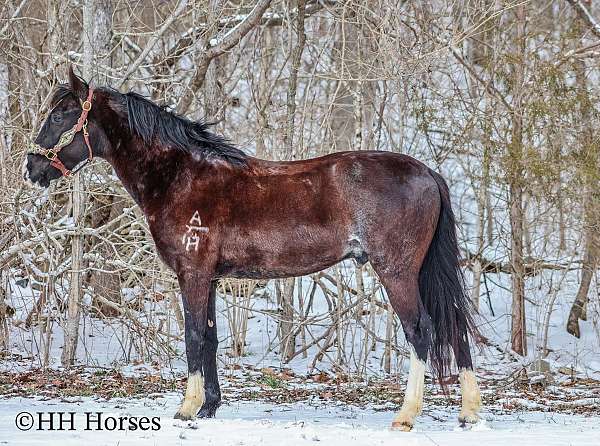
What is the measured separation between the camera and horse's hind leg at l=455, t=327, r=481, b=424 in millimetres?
5719

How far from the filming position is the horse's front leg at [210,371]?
5.87m

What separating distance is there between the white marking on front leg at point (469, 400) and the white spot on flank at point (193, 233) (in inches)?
82.4

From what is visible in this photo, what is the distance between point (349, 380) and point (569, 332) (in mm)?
4631

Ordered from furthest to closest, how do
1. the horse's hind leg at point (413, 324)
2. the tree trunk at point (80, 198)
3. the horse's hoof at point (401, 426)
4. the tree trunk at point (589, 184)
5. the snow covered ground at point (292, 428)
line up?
1. the tree trunk at point (589, 184)
2. the tree trunk at point (80, 198)
3. the horse's hind leg at point (413, 324)
4. the horse's hoof at point (401, 426)
5. the snow covered ground at point (292, 428)

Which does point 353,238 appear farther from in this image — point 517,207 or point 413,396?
point 517,207

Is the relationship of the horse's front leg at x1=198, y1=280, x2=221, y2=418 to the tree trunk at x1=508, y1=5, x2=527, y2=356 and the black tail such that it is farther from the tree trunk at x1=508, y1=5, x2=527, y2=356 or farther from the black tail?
the tree trunk at x1=508, y1=5, x2=527, y2=356

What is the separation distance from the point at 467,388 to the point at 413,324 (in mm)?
624

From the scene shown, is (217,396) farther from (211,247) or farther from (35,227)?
(35,227)

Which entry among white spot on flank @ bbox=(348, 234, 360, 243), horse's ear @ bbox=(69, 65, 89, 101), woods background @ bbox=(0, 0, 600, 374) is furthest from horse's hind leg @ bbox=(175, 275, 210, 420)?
woods background @ bbox=(0, 0, 600, 374)

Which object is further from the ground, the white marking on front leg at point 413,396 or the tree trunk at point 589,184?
the tree trunk at point 589,184

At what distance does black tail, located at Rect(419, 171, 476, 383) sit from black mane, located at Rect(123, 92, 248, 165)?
1518 mm

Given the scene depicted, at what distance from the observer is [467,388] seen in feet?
18.9

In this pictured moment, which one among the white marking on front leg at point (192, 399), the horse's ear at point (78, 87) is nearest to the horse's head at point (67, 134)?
the horse's ear at point (78, 87)

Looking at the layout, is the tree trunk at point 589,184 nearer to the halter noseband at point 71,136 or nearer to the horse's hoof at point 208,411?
the horse's hoof at point 208,411
